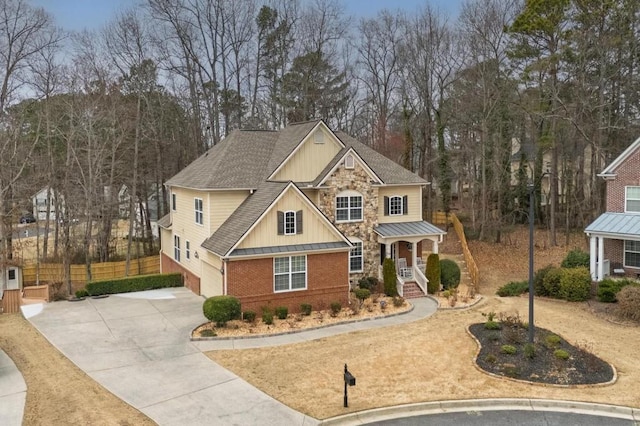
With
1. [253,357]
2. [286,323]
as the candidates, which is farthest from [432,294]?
[253,357]

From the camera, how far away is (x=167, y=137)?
136ft

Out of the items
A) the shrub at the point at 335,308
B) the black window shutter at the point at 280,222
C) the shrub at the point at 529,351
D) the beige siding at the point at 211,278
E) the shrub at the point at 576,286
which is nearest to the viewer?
the shrub at the point at 529,351

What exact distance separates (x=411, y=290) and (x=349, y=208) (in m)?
4.95

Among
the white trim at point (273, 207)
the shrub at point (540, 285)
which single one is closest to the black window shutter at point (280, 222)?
the white trim at point (273, 207)

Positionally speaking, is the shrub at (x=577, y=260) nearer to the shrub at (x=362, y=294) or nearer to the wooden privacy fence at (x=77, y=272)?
the shrub at (x=362, y=294)

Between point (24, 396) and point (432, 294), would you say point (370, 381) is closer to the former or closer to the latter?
point (24, 396)

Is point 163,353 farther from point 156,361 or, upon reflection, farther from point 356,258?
point 356,258

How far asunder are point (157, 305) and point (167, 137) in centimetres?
2219

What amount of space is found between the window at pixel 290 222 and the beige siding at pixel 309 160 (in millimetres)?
3824

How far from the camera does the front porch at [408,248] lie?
80.3 feet

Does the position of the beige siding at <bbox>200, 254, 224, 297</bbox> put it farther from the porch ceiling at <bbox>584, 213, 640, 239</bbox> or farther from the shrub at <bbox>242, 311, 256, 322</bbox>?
the porch ceiling at <bbox>584, 213, 640, 239</bbox>

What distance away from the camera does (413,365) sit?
47.8 ft

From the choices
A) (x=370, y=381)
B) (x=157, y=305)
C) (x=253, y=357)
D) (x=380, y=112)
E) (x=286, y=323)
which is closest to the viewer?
(x=370, y=381)

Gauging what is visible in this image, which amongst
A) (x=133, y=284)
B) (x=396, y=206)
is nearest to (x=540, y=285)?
(x=396, y=206)
